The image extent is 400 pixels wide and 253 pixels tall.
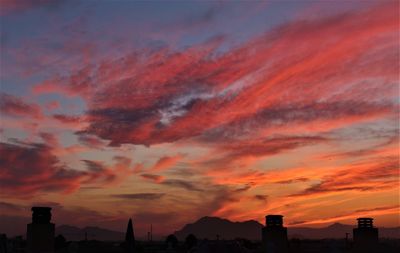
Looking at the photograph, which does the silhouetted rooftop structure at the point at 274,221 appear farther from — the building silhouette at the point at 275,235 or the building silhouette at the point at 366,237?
the building silhouette at the point at 366,237

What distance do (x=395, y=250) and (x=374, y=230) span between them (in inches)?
92.3

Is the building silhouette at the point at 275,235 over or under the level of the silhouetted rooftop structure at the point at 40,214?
under

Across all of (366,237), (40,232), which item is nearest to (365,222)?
(366,237)

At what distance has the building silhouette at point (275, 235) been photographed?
31656 mm

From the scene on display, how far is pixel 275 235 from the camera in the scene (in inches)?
1249

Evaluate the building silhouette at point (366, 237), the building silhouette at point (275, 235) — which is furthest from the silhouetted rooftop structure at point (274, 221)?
the building silhouette at point (366, 237)

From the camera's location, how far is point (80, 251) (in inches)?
1510

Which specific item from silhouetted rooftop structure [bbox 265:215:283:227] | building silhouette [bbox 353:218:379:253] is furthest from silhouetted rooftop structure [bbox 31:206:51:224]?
building silhouette [bbox 353:218:379:253]

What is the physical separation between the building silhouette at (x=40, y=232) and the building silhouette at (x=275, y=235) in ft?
42.3

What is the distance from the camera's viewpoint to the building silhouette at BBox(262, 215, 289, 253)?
31.7 metres

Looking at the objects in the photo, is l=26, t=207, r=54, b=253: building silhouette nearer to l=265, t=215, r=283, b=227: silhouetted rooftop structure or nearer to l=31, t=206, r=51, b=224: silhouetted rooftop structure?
l=31, t=206, r=51, b=224: silhouetted rooftop structure

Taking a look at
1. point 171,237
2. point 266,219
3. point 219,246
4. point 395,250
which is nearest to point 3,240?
point 219,246

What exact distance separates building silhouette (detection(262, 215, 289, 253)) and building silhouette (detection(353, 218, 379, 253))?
731 cm

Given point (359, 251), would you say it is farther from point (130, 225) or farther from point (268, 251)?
point (130, 225)
